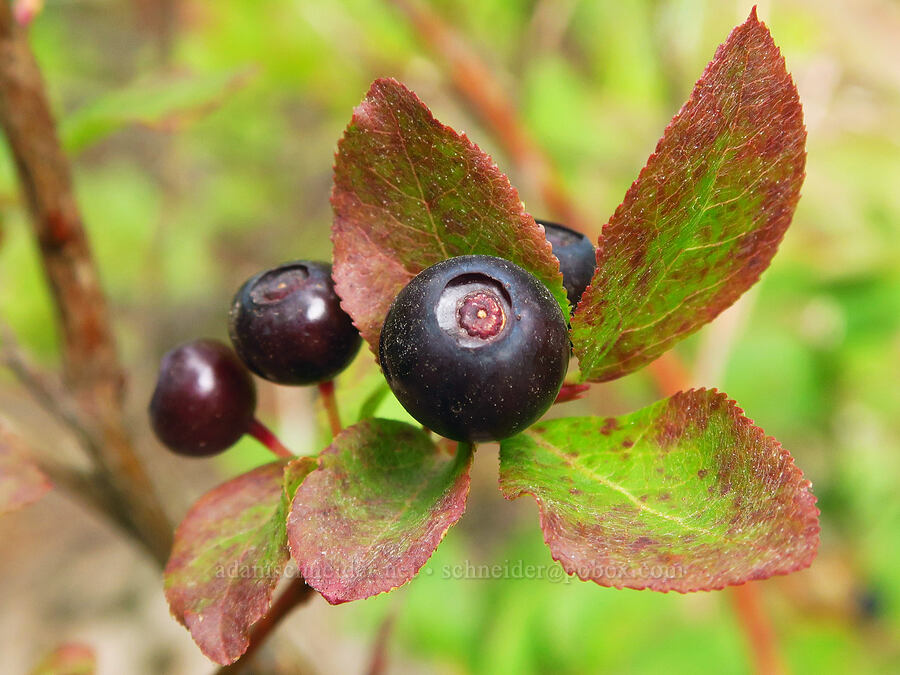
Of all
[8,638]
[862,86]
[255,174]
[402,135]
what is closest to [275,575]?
[402,135]

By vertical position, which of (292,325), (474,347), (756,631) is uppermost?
(474,347)

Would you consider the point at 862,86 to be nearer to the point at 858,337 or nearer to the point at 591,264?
the point at 858,337

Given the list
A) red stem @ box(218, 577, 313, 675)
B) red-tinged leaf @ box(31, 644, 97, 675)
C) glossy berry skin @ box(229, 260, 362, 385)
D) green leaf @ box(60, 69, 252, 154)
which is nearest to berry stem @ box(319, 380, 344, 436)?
glossy berry skin @ box(229, 260, 362, 385)

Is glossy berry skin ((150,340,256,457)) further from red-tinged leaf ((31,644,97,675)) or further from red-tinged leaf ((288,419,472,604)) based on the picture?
red-tinged leaf ((31,644,97,675))

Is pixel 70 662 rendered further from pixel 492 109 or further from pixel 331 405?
pixel 492 109

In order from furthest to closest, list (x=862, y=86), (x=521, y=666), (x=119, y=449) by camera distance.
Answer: (x=862, y=86) < (x=521, y=666) < (x=119, y=449)

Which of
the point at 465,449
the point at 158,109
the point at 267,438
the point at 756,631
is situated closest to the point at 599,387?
the point at 756,631

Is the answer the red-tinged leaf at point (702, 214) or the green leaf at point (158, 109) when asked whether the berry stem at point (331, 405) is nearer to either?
the red-tinged leaf at point (702, 214)
